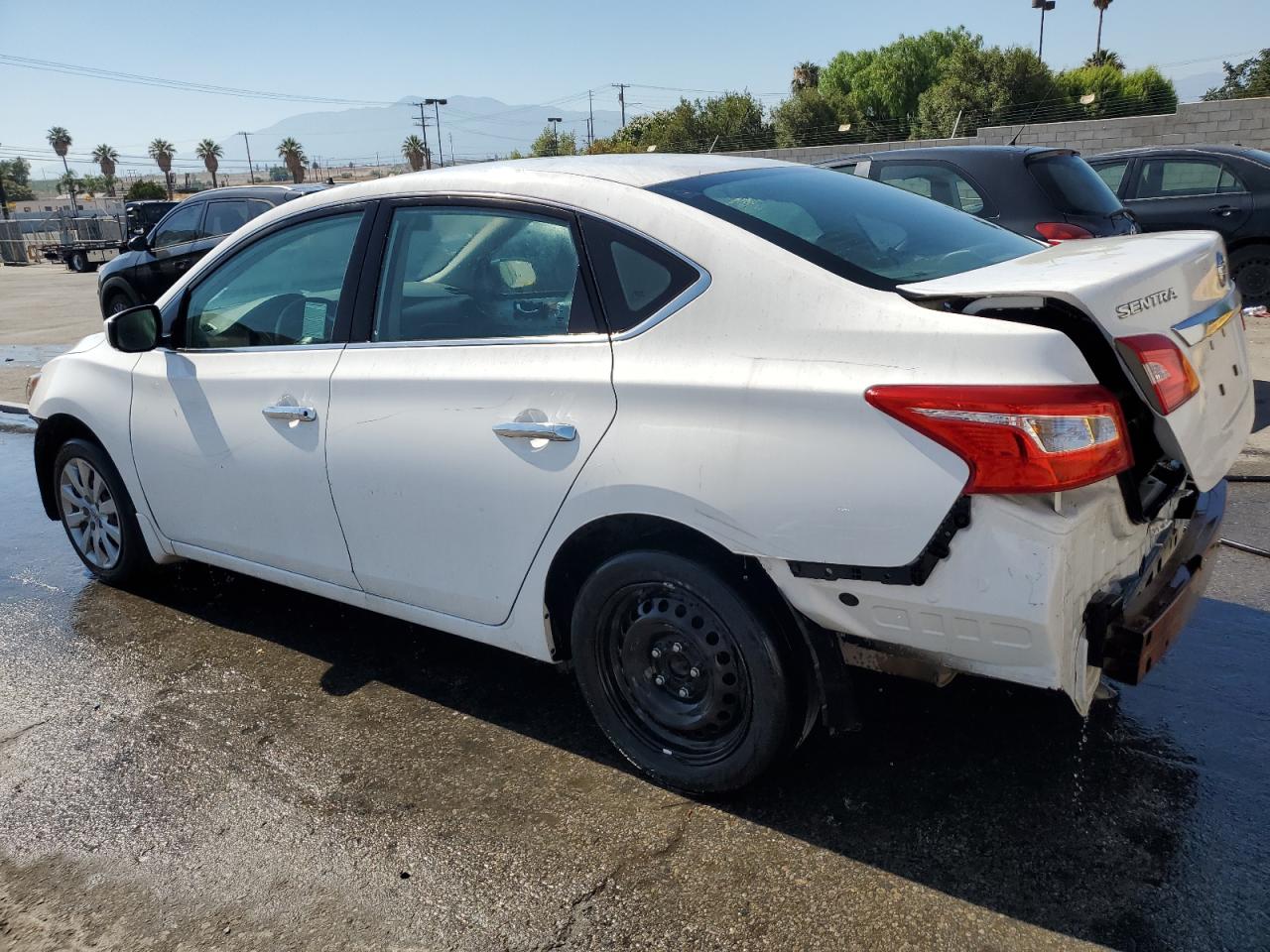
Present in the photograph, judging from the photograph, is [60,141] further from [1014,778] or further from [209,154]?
[1014,778]

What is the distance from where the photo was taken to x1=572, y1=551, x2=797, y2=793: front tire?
2633mm

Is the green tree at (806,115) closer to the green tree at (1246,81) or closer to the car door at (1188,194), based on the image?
the green tree at (1246,81)

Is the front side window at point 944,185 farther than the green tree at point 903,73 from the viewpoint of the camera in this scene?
No

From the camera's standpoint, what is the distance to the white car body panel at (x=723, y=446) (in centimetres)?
226

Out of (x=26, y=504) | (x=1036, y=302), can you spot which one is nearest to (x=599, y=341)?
(x=1036, y=302)

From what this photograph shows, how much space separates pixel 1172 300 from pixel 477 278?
1.94m

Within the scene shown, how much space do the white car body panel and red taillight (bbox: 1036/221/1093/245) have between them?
163 inches

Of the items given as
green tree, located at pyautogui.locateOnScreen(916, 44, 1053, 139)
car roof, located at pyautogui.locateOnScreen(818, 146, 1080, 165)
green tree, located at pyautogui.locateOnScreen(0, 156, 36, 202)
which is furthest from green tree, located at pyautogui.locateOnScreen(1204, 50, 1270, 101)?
green tree, located at pyautogui.locateOnScreen(0, 156, 36, 202)

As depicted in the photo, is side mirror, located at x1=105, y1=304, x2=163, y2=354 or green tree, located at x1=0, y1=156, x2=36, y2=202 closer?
side mirror, located at x1=105, y1=304, x2=163, y2=354

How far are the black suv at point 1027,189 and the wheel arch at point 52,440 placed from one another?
538cm

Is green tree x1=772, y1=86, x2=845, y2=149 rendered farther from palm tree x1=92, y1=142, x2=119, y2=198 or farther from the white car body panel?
palm tree x1=92, y1=142, x2=119, y2=198

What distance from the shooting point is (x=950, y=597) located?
229cm

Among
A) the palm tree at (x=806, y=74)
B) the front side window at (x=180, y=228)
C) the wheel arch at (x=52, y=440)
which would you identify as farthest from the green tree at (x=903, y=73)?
the wheel arch at (x=52, y=440)

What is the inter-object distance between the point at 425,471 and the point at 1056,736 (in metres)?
2.08
